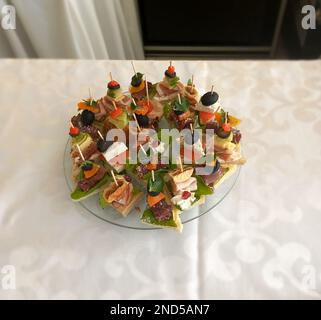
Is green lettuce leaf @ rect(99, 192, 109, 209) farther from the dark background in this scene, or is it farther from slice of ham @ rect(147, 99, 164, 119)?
the dark background

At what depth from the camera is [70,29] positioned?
5.53ft

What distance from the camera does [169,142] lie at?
3.33ft

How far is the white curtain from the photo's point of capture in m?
1.65

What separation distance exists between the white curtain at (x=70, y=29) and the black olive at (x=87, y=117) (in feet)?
2.48

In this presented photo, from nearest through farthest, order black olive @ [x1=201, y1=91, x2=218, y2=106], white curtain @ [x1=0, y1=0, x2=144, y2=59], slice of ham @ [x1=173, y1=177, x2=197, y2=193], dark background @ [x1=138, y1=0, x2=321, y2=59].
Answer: slice of ham @ [x1=173, y1=177, x2=197, y2=193] < black olive @ [x1=201, y1=91, x2=218, y2=106] < white curtain @ [x1=0, y1=0, x2=144, y2=59] < dark background @ [x1=138, y1=0, x2=321, y2=59]

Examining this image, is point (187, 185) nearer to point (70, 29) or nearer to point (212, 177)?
point (212, 177)

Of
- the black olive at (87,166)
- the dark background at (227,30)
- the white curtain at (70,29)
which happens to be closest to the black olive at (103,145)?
the black olive at (87,166)

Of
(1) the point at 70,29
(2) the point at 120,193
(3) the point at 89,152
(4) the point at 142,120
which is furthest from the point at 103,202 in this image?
(1) the point at 70,29

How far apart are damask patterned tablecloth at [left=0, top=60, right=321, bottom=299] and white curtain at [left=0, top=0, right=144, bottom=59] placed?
0.53 m

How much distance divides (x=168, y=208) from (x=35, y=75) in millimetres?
795

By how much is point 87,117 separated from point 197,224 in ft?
1.41

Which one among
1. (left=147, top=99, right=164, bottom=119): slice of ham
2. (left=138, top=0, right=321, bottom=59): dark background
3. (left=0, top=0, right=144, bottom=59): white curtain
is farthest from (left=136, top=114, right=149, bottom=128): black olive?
(left=138, top=0, right=321, bottom=59): dark background

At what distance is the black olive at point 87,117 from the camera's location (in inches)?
42.3

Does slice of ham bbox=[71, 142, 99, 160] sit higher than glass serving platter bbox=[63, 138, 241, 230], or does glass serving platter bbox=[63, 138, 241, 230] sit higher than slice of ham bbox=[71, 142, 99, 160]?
slice of ham bbox=[71, 142, 99, 160]
